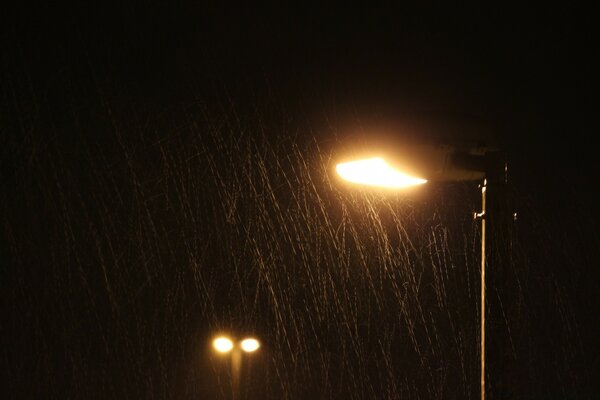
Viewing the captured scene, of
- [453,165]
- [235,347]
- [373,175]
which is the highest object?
[235,347]

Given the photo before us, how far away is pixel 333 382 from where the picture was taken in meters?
15.7

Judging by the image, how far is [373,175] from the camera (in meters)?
2.70

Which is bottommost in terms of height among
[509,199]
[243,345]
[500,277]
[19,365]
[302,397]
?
[500,277]

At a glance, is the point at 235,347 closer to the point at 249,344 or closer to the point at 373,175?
the point at 249,344

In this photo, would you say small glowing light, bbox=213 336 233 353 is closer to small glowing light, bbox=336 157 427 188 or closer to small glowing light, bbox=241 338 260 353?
small glowing light, bbox=241 338 260 353

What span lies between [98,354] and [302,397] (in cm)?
537

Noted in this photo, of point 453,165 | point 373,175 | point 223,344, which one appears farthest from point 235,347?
point 453,165

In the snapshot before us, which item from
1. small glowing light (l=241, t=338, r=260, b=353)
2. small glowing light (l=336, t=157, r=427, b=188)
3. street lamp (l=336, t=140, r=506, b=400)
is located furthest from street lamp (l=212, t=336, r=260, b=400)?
A: street lamp (l=336, t=140, r=506, b=400)

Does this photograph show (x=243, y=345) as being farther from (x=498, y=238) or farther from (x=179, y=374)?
(x=179, y=374)

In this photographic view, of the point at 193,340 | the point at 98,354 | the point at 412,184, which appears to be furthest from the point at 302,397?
the point at 412,184

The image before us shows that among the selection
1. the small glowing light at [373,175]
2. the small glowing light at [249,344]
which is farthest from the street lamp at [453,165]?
the small glowing light at [249,344]

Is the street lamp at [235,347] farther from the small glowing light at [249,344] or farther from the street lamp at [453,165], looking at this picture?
the street lamp at [453,165]

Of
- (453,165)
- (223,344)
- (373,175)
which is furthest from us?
(223,344)

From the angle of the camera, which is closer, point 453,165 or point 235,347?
point 453,165
